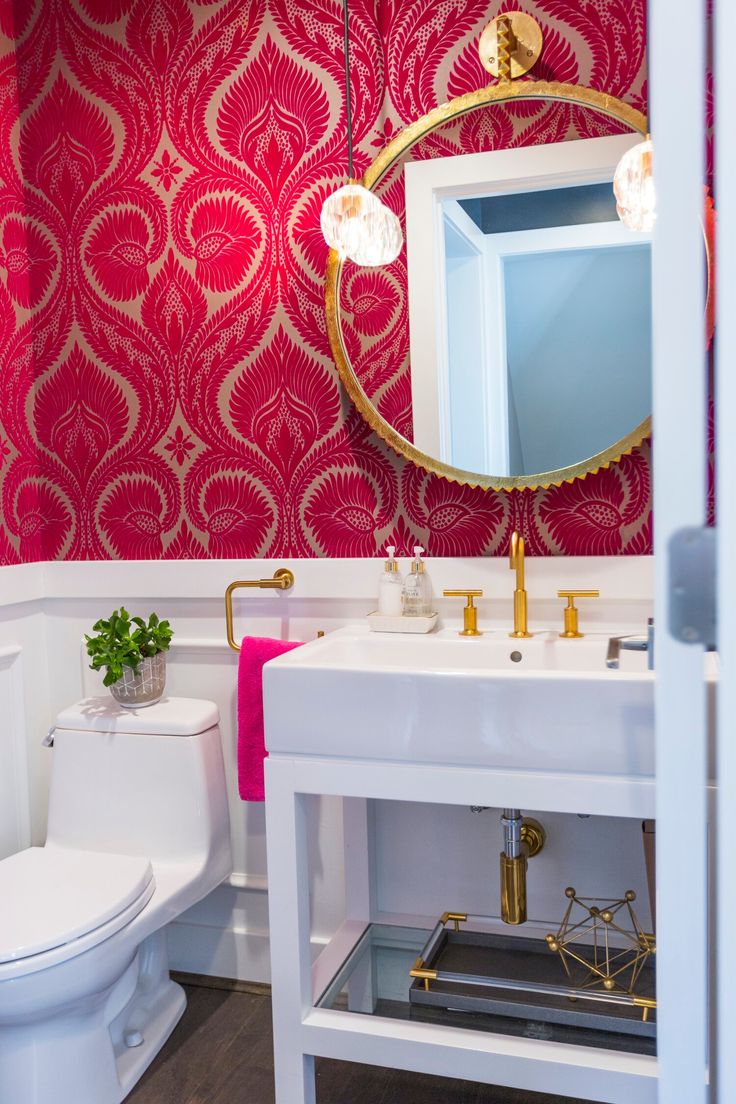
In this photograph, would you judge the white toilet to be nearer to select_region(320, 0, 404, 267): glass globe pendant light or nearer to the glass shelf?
the glass shelf

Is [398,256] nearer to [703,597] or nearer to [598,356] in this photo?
[598,356]

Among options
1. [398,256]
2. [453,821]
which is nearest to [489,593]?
[453,821]

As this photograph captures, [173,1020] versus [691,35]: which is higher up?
[691,35]

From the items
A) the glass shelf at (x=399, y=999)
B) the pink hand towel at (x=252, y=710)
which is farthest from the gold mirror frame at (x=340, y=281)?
the glass shelf at (x=399, y=999)

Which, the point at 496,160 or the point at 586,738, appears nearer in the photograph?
the point at 586,738

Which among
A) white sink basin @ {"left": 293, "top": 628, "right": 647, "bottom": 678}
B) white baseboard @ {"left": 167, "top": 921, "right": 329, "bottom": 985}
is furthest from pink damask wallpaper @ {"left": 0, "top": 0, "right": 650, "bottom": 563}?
white baseboard @ {"left": 167, "top": 921, "right": 329, "bottom": 985}

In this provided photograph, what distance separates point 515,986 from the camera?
1.71 meters

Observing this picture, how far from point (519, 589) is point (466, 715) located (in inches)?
17.1

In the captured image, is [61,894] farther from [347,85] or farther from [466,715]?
[347,85]

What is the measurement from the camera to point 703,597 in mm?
716

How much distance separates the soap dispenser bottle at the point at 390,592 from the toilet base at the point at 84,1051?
2.83ft

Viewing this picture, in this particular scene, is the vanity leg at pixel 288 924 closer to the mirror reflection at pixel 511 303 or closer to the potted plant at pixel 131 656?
the potted plant at pixel 131 656

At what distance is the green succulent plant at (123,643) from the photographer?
203cm

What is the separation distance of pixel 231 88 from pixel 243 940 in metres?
1.96
